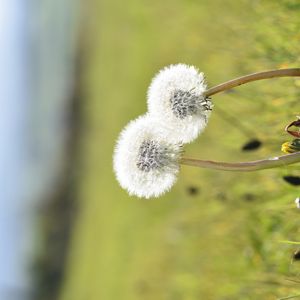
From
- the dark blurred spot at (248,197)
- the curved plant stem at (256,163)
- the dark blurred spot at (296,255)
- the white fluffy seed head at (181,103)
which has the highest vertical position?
the dark blurred spot at (248,197)

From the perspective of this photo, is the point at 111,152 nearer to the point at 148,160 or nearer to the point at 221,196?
the point at 221,196

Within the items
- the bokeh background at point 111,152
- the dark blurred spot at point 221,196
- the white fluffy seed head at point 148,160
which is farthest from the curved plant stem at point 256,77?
the dark blurred spot at point 221,196

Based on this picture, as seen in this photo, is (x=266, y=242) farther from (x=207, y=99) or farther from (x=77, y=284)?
(x=77, y=284)

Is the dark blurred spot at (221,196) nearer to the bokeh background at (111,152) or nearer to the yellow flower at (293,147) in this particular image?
the bokeh background at (111,152)

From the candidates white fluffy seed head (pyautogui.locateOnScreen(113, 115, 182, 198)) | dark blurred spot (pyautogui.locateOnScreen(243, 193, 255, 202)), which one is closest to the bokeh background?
dark blurred spot (pyautogui.locateOnScreen(243, 193, 255, 202))

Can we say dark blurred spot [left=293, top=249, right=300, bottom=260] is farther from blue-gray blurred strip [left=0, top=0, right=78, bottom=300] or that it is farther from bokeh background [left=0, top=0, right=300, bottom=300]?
blue-gray blurred strip [left=0, top=0, right=78, bottom=300]

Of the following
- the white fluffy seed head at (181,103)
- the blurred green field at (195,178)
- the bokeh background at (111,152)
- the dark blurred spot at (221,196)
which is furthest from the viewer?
the dark blurred spot at (221,196)
